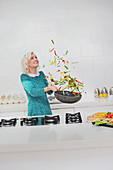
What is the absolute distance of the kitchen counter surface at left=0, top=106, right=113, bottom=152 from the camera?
6.79 ft

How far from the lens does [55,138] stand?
7.13 ft

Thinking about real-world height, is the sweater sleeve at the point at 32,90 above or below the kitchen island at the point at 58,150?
above

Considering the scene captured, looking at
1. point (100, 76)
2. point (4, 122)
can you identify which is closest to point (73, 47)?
point (100, 76)

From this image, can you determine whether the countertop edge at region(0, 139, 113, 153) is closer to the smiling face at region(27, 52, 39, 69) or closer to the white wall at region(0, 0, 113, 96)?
the smiling face at region(27, 52, 39, 69)

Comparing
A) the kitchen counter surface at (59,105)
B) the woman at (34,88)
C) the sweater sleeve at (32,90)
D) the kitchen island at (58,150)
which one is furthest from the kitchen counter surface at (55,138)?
the kitchen counter surface at (59,105)

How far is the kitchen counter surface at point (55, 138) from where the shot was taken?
81.4 inches

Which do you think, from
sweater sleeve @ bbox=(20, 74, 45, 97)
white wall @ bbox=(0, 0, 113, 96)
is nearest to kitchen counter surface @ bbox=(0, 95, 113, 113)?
sweater sleeve @ bbox=(20, 74, 45, 97)
